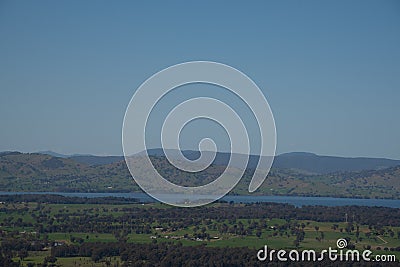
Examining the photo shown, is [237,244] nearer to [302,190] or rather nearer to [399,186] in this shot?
[302,190]

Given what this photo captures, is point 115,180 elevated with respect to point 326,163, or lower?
lower

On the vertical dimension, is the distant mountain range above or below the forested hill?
above

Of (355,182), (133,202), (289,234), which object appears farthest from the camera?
(355,182)

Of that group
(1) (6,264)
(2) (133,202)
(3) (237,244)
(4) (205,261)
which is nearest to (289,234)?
(3) (237,244)

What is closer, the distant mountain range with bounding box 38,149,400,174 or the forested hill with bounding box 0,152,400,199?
the forested hill with bounding box 0,152,400,199

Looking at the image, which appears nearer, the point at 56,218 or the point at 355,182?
the point at 56,218

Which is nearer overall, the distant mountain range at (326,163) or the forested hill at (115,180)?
the forested hill at (115,180)

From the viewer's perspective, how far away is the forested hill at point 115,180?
68.2m

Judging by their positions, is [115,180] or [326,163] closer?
[115,180]

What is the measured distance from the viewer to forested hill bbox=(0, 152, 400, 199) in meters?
68.2

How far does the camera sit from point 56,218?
41500 mm

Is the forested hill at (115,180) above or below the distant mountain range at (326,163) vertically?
below

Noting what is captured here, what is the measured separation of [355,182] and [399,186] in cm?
995

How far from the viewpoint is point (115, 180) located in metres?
75.9
